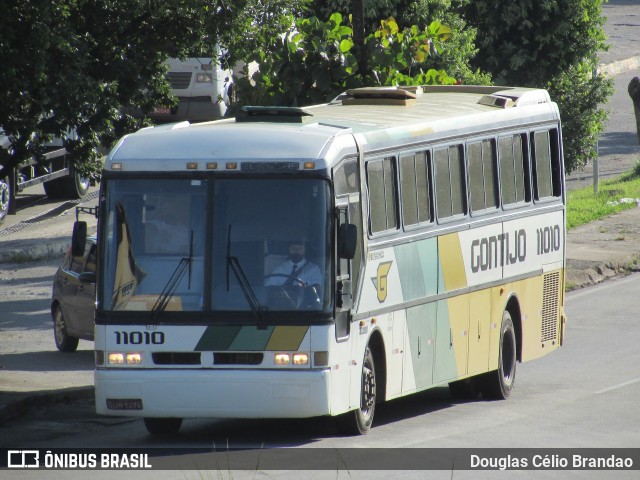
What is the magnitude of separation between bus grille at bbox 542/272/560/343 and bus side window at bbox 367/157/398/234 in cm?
410

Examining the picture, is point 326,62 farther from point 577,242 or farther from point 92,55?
point 577,242

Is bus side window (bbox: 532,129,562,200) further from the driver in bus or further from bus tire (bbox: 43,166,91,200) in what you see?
bus tire (bbox: 43,166,91,200)

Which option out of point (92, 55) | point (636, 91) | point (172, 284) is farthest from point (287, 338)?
point (636, 91)

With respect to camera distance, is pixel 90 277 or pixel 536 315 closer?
pixel 90 277

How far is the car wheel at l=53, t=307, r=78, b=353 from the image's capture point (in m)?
18.4

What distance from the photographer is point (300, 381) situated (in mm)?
11547

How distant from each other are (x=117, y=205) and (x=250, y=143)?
124 centimetres

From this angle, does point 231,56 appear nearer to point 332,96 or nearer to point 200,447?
point 332,96

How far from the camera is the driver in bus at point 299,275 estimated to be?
38.3ft

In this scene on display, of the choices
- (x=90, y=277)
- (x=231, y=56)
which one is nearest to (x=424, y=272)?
(x=90, y=277)

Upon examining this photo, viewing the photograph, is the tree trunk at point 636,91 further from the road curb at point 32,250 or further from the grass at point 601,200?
the road curb at point 32,250

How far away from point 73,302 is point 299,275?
715 cm

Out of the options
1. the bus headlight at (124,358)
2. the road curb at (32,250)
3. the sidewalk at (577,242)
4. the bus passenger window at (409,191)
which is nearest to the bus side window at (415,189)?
the bus passenger window at (409,191)

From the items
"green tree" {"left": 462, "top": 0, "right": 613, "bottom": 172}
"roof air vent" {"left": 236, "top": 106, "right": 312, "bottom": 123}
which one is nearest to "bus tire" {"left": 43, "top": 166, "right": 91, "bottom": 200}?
"green tree" {"left": 462, "top": 0, "right": 613, "bottom": 172}
